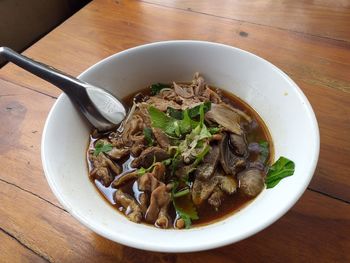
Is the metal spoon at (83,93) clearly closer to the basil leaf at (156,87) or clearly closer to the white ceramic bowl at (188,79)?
the white ceramic bowl at (188,79)

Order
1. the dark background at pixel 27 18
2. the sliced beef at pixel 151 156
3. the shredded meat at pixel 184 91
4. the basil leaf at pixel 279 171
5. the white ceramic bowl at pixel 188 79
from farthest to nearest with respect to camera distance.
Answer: the dark background at pixel 27 18 < the shredded meat at pixel 184 91 < the sliced beef at pixel 151 156 < the basil leaf at pixel 279 171 < the white ceramic bowl at pixel 188 79

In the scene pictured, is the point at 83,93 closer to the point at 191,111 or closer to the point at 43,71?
the point at 43,71

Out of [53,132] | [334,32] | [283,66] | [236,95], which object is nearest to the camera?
[53,132]

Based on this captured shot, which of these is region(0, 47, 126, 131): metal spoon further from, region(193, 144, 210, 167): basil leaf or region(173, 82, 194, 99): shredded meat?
region(193, 144, 210, 167): basil leaf

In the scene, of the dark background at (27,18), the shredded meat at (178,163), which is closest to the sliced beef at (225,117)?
the shredded meat at (178,163)

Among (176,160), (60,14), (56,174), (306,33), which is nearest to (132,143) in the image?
(176,160)

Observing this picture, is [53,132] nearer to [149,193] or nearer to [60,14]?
[149,193]

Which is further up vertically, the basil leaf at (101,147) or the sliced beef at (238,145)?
the sliced beef at (238,145)
